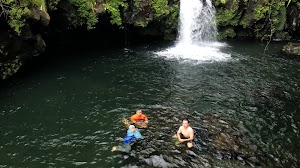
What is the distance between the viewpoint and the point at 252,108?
15859 millimetres

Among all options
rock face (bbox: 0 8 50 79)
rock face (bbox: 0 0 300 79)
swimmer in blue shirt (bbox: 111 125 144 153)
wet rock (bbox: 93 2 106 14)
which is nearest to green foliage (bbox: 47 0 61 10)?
rock face (bbox: 0 0 300 79)

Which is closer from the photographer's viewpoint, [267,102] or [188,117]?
[188,117]

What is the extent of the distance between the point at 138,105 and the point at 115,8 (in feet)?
33.2

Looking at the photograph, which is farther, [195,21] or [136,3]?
[195,21]

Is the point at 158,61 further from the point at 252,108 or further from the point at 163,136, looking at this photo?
the point at 163,136

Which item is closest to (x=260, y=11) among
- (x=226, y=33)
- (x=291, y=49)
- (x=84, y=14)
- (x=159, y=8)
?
(x=226, y=33)

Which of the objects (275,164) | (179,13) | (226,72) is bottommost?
(275,164)

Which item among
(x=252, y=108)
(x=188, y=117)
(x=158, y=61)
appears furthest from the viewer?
(x=158, y=61)

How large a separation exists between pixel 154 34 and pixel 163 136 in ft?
53.9

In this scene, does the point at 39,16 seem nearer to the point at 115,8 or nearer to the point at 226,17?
the point at 115,8

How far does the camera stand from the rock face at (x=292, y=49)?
24781mm

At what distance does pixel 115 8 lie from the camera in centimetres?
2314

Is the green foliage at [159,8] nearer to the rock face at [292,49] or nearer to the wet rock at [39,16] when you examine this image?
the wet rock at [39,16]

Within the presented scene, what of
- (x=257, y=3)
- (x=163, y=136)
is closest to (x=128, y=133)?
(x=163, y=136)
